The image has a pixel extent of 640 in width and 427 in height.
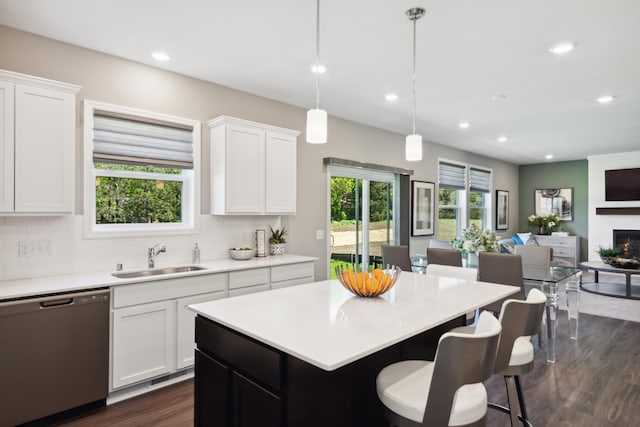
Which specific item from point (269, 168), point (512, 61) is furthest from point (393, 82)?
point (269, 168)

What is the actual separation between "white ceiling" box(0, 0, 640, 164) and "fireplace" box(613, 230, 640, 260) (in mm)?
4427

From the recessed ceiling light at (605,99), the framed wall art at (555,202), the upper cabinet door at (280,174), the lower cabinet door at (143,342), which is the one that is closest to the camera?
the lower cabinet door at (143,342)

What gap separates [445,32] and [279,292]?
2140 mm

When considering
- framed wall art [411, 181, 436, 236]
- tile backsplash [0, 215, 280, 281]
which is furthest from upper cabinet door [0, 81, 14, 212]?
framed wall art [411, 181, 436, 236]

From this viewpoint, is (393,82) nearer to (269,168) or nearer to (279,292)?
(269,168)

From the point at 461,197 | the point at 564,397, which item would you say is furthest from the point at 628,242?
the point at 564,397

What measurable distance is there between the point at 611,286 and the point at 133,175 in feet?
25.3

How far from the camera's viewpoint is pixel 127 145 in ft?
10.6

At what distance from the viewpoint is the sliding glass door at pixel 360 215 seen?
17.2ft

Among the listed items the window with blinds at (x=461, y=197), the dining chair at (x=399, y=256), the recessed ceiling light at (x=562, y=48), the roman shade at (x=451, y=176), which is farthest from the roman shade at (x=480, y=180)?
the recessed ceiling light at (x=562, y=48)

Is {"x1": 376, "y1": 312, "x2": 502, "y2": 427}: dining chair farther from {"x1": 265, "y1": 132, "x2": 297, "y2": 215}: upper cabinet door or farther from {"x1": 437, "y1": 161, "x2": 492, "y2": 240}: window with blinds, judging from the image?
{"x1": 437, "y1": 161, "x2": 492, "y2": 240}: window with blinds

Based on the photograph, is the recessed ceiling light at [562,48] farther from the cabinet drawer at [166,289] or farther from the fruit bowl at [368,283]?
the cabinet drawer at [166,289]

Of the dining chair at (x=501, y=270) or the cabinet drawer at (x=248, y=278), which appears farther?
the dining chair at (x=501, y=270)

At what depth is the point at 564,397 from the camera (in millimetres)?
2838
